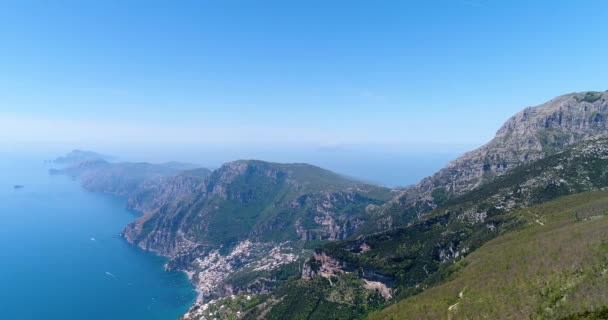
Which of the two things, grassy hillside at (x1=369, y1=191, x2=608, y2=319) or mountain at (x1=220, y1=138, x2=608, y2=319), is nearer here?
grassy hillside at (x1=369, y1=191, x2=608, y2=319)

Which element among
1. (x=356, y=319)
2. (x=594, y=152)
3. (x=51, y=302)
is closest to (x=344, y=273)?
(x=356, y=319)

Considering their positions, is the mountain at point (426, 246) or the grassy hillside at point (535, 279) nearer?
the grassy hillside at point (535, 279)

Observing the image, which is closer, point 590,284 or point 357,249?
point 590,284

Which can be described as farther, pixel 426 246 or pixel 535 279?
pixel 426 246

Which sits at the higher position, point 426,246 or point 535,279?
point 535,279

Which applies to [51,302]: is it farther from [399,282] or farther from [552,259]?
[552,259]

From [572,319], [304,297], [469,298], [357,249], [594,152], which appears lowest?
[304,297]

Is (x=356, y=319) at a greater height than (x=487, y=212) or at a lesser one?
lesser

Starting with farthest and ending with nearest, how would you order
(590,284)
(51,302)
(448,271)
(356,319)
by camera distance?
(51,302), (356,319), (448,271), (590,284)
